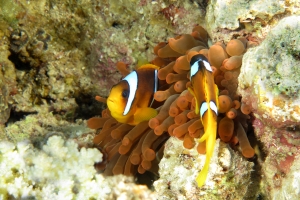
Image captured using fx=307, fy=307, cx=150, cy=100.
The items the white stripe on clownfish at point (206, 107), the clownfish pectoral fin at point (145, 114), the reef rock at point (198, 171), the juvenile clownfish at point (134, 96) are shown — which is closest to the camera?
the white stripe on clownfish at point (206, 107)

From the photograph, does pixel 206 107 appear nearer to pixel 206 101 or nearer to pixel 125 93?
pixel 206 101

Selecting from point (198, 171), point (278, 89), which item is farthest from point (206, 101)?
point (198, 171)

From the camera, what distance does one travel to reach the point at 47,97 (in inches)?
120

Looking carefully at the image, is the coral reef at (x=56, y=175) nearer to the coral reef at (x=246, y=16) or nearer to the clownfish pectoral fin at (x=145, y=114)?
the clownfish pectoral fin at (x=145, y=114)

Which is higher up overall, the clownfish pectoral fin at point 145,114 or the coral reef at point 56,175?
the clownfish pectoral fin at point 145,114

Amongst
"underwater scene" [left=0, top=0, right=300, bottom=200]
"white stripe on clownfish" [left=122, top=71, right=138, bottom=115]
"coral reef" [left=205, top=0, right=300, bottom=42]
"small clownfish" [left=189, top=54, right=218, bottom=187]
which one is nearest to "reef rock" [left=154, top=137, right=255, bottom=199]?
"underwater scene" [left=0, top=0, right=300, bottom=200]

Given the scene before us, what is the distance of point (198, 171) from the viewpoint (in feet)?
5.60

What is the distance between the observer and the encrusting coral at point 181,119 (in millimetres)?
1739

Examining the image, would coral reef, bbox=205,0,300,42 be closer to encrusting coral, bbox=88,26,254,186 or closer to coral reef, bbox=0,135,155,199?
Result: encrusting coral, bbox=88,26,254,186

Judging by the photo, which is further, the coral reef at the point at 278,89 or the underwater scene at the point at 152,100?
the underwater scene at the point at 152,100

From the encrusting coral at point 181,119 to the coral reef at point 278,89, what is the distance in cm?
15

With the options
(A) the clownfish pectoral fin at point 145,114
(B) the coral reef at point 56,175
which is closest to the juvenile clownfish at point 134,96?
(A) the clownfish pectoral fin at point 145,114

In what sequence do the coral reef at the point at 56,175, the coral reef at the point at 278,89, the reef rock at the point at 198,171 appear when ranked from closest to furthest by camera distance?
the coral reef at the point at 278,89, the reef rock at the point at 198,171, the coral reef at the point at 56,175

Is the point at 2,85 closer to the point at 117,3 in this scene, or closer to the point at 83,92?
the point at 83,92
